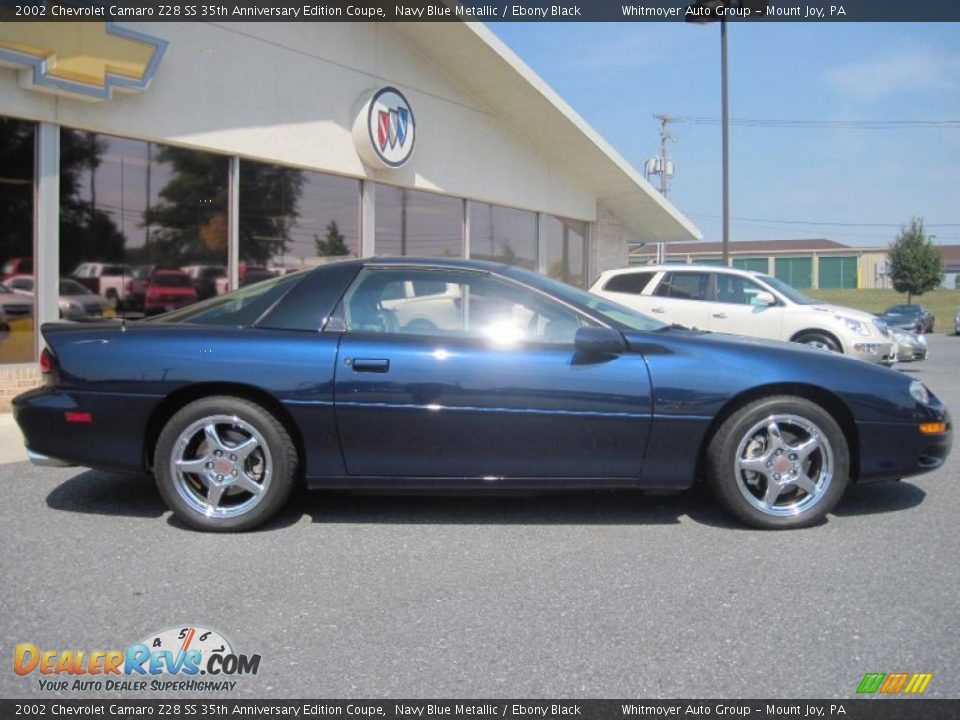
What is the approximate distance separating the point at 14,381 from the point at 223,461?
5.15 meters

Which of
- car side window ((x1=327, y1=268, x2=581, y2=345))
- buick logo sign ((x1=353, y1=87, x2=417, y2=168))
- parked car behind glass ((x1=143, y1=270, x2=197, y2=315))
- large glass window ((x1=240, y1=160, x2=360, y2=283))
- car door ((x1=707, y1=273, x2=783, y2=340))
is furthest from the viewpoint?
buick logo sign ((x1=353, y1=87, x2=417, y2=168))

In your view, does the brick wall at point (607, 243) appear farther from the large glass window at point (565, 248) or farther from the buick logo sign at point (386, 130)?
the buick logo sign at point (386, 130)

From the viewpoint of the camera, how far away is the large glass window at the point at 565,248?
16875 mm

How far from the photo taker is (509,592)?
352 centimetres

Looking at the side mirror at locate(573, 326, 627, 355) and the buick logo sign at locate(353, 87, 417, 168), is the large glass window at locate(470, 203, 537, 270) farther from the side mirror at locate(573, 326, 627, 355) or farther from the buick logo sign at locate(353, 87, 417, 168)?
the side mirror at locate(573, 326, 627, 355)

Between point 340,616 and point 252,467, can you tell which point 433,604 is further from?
point 252,467

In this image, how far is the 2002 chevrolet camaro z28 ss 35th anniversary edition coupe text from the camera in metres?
4.21

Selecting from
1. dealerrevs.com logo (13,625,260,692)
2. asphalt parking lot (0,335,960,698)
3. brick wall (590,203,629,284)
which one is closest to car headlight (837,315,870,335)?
asphalt parking lot (0,335,960,698)

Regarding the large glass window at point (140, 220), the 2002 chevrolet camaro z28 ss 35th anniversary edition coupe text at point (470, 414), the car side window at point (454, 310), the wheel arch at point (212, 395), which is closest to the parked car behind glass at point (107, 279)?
the large glass window at point (140, 220)

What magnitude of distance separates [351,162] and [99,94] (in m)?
3.92

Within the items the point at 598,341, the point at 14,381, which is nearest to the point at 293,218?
the point at 14,381

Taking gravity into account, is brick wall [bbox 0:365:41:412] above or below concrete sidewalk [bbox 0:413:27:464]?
above

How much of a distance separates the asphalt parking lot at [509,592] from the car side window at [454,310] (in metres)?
1.00

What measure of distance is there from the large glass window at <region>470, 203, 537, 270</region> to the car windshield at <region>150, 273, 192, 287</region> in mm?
5571
